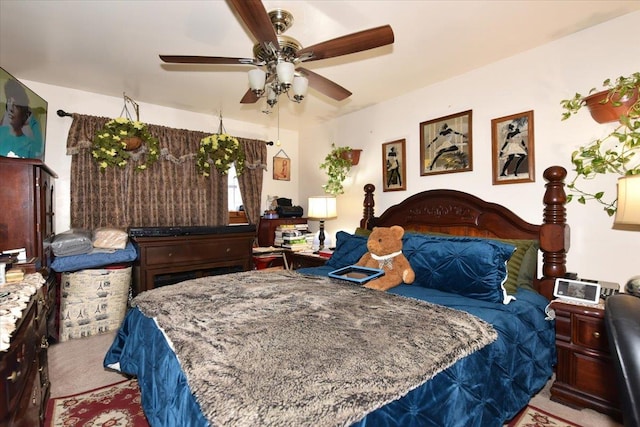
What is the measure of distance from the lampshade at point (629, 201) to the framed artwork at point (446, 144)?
1189mm

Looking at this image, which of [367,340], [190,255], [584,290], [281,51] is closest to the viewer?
[367,340]

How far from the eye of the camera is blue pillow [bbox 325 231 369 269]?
2.73 metres

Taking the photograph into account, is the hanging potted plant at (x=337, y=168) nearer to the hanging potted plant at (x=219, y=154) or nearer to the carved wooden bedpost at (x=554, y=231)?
the hanging potted plant at (x=219, y=154)

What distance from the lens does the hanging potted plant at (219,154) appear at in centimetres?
379

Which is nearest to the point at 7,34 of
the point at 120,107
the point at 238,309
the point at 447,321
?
the point at 120,107

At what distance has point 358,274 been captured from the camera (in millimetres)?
2338

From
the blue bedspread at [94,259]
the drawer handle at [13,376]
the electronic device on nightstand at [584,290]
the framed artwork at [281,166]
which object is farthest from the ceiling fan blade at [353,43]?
the framed artwork at [281,166]

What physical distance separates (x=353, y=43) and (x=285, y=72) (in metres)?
0.39

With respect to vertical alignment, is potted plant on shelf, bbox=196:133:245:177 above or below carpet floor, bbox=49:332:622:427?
above

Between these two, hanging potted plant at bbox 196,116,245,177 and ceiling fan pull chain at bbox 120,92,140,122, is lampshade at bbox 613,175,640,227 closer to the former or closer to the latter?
hanging potted plant at bbox 196,116,245,177

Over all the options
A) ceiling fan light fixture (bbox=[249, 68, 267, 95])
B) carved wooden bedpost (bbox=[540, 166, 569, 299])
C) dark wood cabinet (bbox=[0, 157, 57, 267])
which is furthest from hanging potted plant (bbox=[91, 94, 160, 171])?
carved wooden bedpost (bbox=[540, 166, 569, 299])

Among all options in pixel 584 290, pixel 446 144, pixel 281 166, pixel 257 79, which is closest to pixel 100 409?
pixel 257 79

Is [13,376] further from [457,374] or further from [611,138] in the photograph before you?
[611,138]

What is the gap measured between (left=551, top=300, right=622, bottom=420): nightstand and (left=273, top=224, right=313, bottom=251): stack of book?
2713mm
